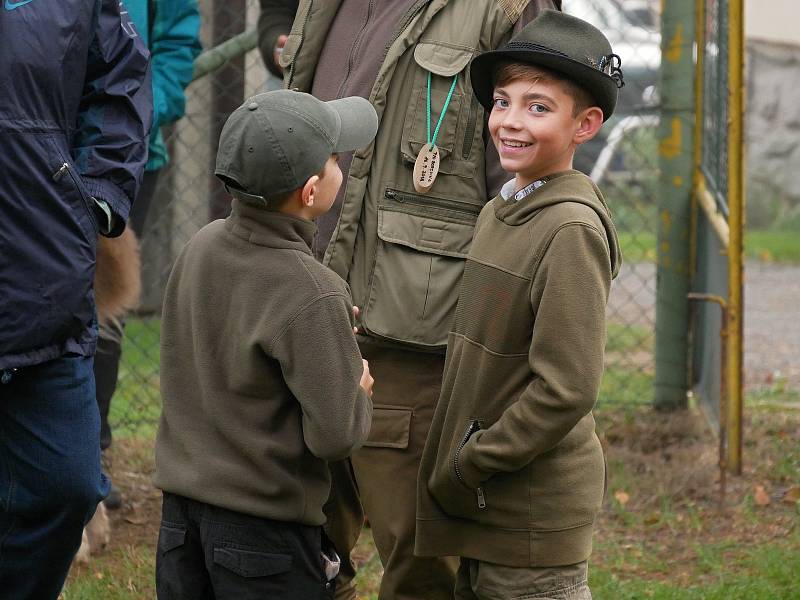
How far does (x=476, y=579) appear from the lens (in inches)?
112

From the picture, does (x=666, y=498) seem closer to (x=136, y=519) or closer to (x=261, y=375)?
(x=136, y=519)

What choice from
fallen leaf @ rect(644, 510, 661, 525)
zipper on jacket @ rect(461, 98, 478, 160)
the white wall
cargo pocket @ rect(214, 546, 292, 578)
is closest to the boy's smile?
zipper on jacket @ rect(461, 98, 478, 160)

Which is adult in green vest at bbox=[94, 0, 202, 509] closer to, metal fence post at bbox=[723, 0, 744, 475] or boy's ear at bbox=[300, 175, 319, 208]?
boy's ear at bbox=[300, 175, 319, 208]

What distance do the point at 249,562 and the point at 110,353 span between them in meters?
2.05

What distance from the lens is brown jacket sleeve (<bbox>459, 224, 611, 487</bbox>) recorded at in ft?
8.42

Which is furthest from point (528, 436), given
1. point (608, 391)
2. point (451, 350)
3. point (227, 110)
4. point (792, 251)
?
point (792, 251)

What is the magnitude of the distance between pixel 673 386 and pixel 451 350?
2840 millimetres

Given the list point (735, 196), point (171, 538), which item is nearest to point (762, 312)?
point (735, 196)

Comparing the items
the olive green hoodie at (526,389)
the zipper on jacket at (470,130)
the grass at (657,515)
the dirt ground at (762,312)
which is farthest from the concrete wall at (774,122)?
the olive green hoodie at (526,389)

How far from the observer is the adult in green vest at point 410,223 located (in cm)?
311

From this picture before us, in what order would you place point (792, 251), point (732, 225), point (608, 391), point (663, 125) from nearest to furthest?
point (732, 225)
point (663, 125)
point (608, 391)
point (792, 251)

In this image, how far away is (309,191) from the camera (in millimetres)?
2566

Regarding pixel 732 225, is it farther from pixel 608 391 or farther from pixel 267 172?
pixel 267 172

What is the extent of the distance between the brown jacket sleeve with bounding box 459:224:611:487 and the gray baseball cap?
516 mm
